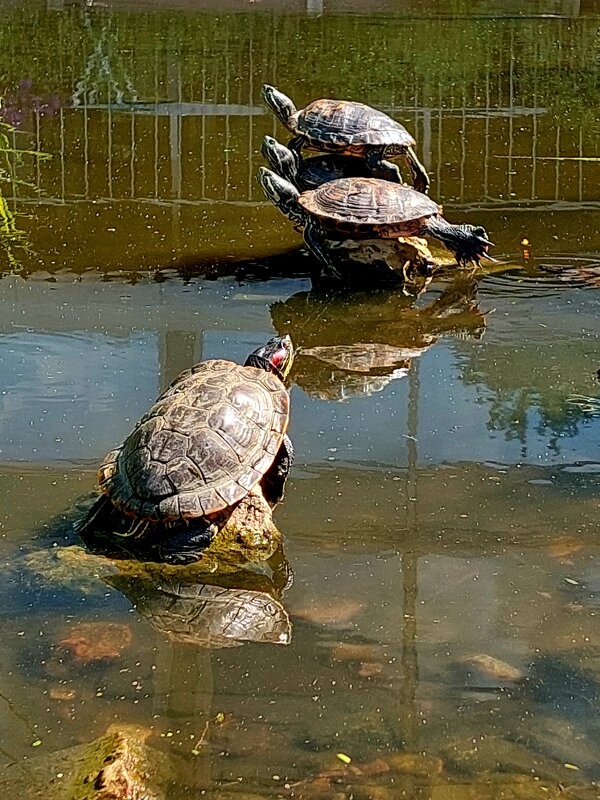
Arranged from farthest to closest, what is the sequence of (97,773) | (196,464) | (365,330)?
1. (365,330)
2. (196,464)
3. (97,773)

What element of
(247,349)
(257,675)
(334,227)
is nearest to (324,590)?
(257,675)

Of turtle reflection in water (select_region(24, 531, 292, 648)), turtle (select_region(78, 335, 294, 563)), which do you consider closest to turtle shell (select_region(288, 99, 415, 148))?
turtle (select_region(78, 335, 294, 563))

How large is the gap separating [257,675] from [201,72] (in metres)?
8.00

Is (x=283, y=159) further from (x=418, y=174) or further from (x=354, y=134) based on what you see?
(x=418, y=174)

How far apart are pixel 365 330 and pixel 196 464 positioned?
2093mm

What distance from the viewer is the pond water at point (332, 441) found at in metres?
2.68

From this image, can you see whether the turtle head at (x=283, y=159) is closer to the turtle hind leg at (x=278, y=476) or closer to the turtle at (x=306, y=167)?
the turtle at (x=306, y=167)

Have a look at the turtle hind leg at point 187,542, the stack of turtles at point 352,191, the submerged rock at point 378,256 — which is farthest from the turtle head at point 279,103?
the turtle hind leg at point 187,542

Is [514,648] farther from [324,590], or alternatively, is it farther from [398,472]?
[398,472]

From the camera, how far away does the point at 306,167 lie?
21.1 feet

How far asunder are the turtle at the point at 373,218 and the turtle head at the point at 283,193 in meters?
0.06

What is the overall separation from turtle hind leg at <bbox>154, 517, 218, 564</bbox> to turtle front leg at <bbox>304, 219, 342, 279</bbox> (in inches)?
110

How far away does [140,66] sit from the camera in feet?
33.4

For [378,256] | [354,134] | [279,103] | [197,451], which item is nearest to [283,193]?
[354,134]
